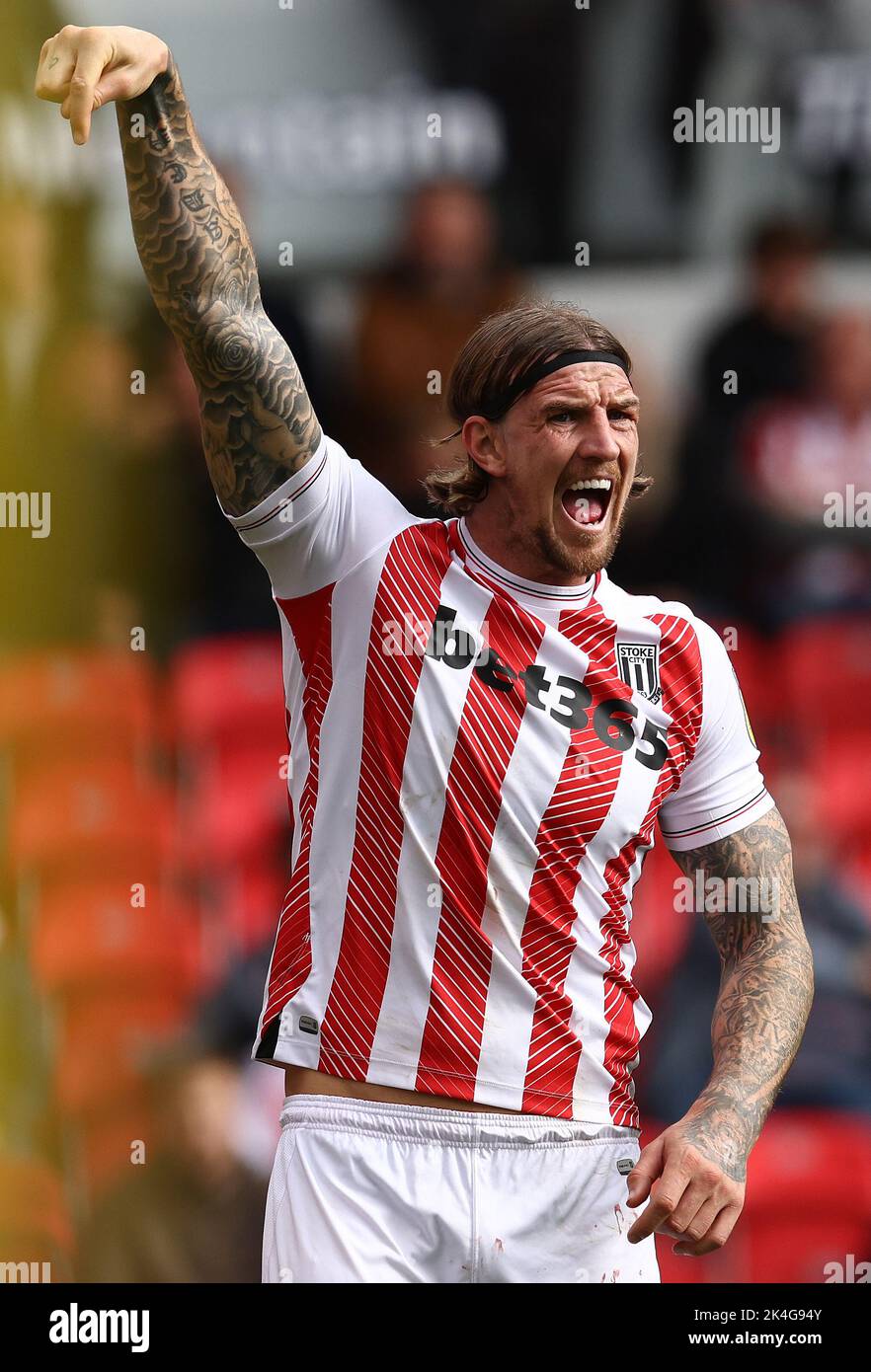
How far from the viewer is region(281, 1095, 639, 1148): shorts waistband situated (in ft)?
8.62

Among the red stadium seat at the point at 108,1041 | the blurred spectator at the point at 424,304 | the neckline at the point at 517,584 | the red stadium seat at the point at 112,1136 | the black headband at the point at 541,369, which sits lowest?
the red stadium seat at the point at 112,1136

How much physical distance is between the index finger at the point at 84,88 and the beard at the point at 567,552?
42.4 inches

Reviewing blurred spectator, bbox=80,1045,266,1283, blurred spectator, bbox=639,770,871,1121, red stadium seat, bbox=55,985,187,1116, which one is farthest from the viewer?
red stadium seat, bbox=55,985,187,1116

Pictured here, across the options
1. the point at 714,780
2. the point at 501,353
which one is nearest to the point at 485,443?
the point at 501,353

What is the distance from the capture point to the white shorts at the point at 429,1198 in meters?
2.57

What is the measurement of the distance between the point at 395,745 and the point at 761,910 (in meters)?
0.81

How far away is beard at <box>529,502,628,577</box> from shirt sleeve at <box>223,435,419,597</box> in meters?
0.26

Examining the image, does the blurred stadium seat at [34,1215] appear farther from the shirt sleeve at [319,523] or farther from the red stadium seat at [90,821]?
the shirt sleeve at [319,523]

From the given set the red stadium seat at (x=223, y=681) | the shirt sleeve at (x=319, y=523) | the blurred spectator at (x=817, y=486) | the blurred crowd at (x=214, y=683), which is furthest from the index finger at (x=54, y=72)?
the blurred spectator at (x=817, y=486)

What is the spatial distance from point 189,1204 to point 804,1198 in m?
1.82

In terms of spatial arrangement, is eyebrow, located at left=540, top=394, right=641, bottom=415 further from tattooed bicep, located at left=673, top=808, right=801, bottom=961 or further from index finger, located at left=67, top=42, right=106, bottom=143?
index finger, located at left=67, top=42, right=106, bottom=143
